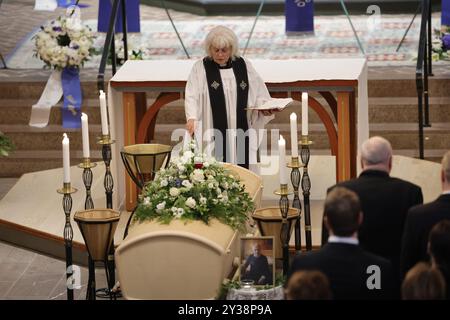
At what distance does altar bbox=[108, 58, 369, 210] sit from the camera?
988 centimetres

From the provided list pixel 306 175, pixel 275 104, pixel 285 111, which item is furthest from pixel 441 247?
pixel 285 111

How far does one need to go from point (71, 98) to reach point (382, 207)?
20.8ft

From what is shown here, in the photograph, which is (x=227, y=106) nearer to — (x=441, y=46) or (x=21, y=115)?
(x=21, y=115)

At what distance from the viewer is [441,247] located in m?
6.03

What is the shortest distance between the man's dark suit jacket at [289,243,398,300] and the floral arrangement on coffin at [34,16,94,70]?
6.97 meters

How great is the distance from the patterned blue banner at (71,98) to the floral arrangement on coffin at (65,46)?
0.10 m

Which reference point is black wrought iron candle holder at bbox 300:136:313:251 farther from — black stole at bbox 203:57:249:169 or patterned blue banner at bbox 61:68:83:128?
patterned blue banner at bbox 61:68:83:128

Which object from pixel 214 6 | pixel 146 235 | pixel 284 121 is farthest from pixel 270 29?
pixel 146 235

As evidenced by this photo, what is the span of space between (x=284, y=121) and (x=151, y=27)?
3.77m

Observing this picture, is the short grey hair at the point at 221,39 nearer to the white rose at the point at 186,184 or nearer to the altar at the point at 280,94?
the altar at the point at 280,94

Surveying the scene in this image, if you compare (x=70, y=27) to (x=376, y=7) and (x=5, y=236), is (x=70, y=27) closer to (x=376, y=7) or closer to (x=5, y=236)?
(x=5, y=236)

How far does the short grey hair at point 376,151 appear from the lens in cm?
685

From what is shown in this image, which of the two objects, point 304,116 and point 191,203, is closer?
point 191,203

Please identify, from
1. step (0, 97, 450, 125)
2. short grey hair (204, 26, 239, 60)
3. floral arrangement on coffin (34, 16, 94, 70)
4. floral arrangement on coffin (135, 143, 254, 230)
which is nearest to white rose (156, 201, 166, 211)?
floral arrangement on coffin (135, 143, 254, 230)
